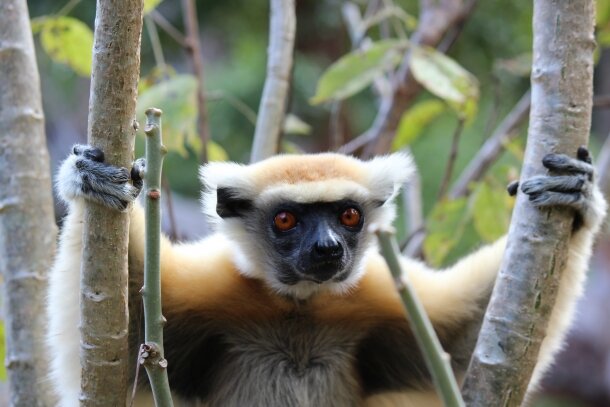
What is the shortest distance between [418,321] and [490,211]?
7.49ft

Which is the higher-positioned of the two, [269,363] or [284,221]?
[284,221]

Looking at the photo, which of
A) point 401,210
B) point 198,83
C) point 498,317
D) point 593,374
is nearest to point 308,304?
point 498,317

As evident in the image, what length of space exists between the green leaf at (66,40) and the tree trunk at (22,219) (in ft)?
1.32

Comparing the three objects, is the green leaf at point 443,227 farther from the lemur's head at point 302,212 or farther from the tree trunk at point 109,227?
the tree trunk at point 109,227

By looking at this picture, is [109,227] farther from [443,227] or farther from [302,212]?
[443,227]

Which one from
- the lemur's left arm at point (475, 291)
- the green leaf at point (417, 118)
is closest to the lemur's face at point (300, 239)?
the lemur's left arm at point (475, 291)

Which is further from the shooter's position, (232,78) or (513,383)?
(232,78)

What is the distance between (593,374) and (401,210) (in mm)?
2787

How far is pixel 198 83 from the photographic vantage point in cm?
363

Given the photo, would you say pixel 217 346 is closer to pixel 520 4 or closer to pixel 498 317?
pixel 498 317

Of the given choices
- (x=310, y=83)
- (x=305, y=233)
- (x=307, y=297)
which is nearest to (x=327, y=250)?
(x=305, y=233)

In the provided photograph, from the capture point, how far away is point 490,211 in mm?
3439

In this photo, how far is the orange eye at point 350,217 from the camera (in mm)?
2855

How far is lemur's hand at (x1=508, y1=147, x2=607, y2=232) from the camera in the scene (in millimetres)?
2260
